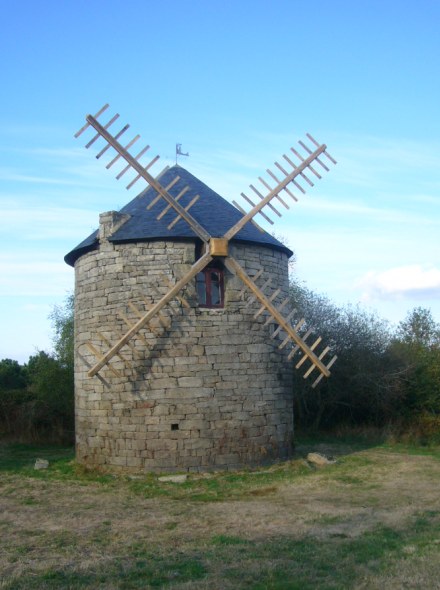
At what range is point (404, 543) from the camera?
687 cm

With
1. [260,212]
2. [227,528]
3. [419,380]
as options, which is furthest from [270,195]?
[419,380]

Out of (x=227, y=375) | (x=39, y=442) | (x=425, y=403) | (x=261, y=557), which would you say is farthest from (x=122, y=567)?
(x=425, y=403)

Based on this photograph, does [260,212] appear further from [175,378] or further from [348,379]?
[348,379]

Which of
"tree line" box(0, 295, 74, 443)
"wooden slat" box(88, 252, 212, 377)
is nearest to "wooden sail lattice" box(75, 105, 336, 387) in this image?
"wooden slat" box(88, 252, 212, 377)

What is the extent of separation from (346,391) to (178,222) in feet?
31.5

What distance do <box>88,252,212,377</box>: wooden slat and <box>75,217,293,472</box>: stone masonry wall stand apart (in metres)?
0.29

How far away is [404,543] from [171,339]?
19.6 feet

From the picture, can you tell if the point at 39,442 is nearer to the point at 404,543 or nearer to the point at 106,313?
the point at 106,313

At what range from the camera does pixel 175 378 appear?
11.6 metres

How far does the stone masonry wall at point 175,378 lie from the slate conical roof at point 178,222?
21 cm

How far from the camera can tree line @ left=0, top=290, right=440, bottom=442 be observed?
60.0ft

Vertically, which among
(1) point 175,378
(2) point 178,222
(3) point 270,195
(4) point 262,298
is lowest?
(1) point 175,378

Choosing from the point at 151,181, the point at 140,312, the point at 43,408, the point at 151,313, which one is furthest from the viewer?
the point at 43,408

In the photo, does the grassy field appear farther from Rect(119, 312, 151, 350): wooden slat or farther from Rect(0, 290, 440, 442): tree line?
Rect(0, 290, 440, 442): tree line
